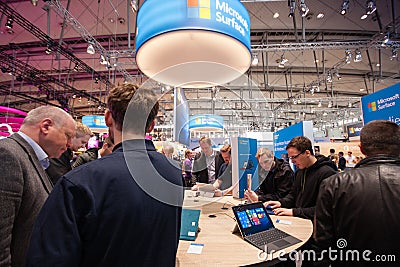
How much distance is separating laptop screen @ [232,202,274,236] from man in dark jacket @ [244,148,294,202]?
94 centimetres

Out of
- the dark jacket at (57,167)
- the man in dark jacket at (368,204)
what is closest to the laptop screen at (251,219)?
the man in dark jacket at (368,204)

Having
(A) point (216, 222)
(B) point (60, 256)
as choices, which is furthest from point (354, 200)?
(B) point (60, 256)

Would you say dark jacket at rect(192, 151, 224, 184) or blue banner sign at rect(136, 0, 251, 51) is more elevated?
blue banner sign at rect(136, 0, 251, 51)

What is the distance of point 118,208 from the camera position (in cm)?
67

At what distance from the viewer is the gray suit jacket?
36.4 inches

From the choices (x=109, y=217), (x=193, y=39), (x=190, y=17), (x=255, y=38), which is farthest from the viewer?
(x=255, y=38)

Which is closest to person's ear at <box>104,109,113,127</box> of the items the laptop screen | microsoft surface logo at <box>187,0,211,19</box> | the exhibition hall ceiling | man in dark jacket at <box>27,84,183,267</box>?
man in dark jacket at <box>27,84,183,267</box>

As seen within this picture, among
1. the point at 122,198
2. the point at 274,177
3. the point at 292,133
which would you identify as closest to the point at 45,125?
the point at 122,198

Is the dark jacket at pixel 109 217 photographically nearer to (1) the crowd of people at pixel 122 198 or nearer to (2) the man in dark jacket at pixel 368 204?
(1) the crowd of people at pixel 122 198

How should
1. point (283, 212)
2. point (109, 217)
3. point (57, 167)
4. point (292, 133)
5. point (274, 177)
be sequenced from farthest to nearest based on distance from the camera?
point (292, 133)
point (274, 177)
point (57, 167)
point (283, 212)
point (109, 217)

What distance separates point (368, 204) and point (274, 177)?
1506 mm

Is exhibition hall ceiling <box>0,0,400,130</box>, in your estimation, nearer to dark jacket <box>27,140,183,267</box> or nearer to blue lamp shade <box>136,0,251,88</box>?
blue lamp shade <box>136,0,251,88</box>

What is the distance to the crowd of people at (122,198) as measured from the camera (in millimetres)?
635

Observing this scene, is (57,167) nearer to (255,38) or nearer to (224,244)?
(224,244)
